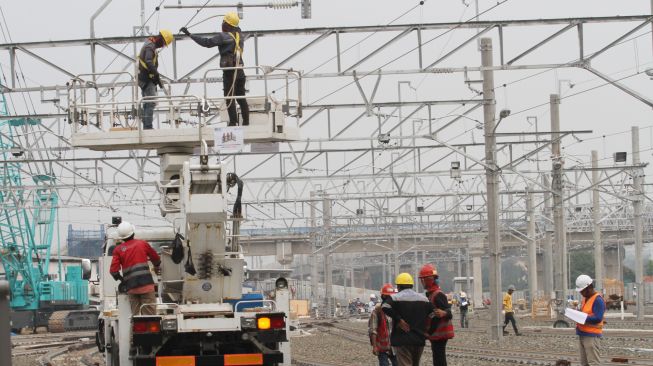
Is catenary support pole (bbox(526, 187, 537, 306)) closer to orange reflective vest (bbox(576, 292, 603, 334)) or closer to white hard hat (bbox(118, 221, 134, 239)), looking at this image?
orange reflective vest (bbox(576, 292, 603, 334))

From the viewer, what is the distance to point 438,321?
14.1 metres

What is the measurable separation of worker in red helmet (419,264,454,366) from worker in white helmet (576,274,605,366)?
93.9 inches

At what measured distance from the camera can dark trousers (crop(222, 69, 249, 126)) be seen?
51.4 ft

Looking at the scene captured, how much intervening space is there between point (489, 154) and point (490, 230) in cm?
208

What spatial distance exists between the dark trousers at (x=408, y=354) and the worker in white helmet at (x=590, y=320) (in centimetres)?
275

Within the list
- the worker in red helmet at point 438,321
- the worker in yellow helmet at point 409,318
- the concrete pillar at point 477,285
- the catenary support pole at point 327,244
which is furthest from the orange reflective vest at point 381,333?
the concrete pillar at point 477,285

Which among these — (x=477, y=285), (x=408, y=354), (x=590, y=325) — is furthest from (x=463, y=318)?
(x=477, y=285)

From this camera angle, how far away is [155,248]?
15.6 metres

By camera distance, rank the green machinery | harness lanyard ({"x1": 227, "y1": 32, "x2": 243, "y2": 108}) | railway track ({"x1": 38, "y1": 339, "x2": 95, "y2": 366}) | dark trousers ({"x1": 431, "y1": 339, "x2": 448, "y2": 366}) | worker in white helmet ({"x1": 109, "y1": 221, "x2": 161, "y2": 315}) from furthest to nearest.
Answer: the green machinery, railway track ({"x1": 38, "y1": 339, "x2": 95, "y2": 366}), harness lanyard ({"x1": 227, "y1": 32, "x2": 243, "y2": 108}), dark trousers ({"x1": 431, "y1": 339, "x2": 448, "y2": 366}), worker in white helmet ({"x1": 109, "y1": 221, "x2": 161, "y2": 315})

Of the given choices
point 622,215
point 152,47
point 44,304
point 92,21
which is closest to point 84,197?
point 44,304

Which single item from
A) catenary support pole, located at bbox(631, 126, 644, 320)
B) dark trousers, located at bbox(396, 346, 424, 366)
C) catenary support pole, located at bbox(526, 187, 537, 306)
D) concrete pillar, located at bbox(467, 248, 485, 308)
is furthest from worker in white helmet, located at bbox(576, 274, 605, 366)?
concrete pillar, located at bbox(467, 248, 485, 308)

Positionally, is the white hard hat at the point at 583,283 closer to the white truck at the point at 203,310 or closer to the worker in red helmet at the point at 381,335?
the worker in red helmet at the point at 381,335

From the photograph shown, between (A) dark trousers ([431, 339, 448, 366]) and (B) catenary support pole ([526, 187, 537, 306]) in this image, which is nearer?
(A) dark trousers ([431, 339, 448, 366])

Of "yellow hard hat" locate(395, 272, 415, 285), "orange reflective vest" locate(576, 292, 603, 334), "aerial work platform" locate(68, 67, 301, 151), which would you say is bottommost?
"orange reflective vest" locate(576, 292, 603, 334)
